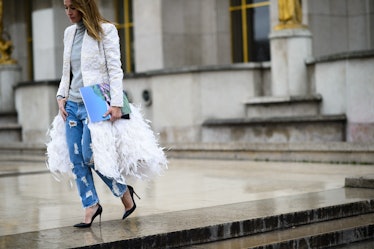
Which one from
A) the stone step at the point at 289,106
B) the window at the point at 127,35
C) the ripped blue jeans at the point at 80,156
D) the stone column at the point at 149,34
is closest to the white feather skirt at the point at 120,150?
the ripped blue jeans at the point at 80,156

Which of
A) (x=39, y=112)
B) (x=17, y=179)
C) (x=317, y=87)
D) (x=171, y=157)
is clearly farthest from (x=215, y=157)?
(x=39, y=112)

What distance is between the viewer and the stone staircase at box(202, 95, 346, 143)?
15.5 metres

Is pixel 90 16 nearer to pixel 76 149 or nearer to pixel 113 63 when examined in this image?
pixel 113 63

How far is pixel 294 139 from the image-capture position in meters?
15.9

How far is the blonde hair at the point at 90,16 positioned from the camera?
692cm

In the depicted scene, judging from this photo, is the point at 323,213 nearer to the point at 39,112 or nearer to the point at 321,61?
the point at 321,61

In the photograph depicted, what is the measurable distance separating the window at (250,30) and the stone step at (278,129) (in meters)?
4.75

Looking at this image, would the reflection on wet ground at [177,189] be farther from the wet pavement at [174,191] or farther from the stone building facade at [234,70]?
the stone building facade at [234,70]

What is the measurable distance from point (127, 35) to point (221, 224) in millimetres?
18809

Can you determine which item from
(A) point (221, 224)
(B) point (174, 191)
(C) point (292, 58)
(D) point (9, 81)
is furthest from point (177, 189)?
(D) point (9, 81)

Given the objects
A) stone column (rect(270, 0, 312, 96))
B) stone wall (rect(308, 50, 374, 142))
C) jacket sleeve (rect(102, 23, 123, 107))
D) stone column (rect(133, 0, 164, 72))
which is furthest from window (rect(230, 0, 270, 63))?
jacket sleeve (rect(102, 23, 123, 107))

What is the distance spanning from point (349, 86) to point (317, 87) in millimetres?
1127

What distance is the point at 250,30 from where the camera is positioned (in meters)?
22.5

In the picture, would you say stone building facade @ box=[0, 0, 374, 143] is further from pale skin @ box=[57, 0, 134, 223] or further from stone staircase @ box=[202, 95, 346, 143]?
pale skin @ box=[57, 0, 134, 223]
